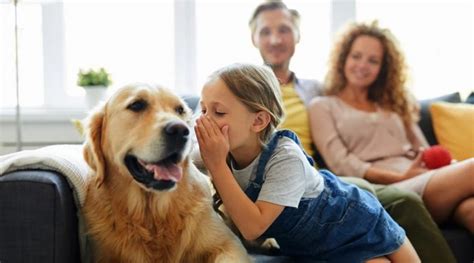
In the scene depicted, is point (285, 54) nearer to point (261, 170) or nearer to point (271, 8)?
point (271, 8)

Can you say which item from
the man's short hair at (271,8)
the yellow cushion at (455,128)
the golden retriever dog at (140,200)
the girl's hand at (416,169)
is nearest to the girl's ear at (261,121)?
the golden retriever dog at (140,200)

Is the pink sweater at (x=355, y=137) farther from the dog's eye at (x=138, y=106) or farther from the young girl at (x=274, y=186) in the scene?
the dog's eye at (x=138, y=106)

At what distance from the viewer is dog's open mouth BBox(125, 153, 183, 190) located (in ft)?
4.56

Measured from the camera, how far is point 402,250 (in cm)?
163

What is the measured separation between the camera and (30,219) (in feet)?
4.45

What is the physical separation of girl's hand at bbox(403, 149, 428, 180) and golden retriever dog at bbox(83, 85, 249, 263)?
106cm

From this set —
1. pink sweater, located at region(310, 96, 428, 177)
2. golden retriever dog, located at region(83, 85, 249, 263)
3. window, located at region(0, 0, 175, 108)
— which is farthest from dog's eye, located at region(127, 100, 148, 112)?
window, located at region(0, 0, 175, 108)

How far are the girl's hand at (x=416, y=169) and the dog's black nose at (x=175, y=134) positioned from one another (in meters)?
1.26

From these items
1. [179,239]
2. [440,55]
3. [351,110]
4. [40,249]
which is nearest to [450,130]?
[351,110]

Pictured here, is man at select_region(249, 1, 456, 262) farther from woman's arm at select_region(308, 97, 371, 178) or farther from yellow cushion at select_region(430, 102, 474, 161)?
yellow cushion at select_region(430, 102, 474, 161)

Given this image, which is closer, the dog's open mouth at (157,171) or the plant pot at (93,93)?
the dog's open mouth at (157,171)

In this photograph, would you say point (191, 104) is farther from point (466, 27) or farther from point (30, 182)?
point (466, 27)

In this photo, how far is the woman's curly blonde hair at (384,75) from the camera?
2.61 m

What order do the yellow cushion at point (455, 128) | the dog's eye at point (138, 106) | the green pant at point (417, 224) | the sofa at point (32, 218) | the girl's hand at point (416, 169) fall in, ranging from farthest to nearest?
the yellow cushion at point (455, 128), the girl's hand at point (416, 169), the green pant at point (417, 224), the dog's eye at point (138, 106), the sofa at point (32, 218)
